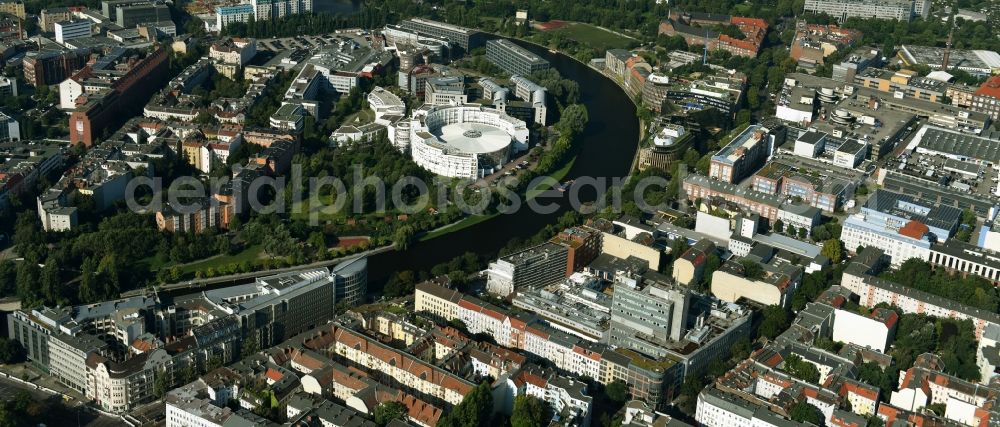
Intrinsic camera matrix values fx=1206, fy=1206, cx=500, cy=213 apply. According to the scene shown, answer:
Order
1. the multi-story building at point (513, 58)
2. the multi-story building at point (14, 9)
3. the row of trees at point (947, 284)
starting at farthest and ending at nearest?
the multi-story building at point (14, 9), the multi-story building at point (513, 58), the row of trees at point (947, 284)

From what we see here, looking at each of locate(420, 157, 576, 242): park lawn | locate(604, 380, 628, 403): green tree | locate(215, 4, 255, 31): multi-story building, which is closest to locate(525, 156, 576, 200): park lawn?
locate(420, 157, 576, 242): park lawn

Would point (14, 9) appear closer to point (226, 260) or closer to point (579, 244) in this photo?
point (226, 260)

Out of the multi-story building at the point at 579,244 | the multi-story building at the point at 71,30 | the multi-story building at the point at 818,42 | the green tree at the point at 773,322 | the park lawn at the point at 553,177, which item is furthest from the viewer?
the multi-story building at the point at 818,42

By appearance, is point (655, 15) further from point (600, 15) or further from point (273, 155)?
point (273, 155)

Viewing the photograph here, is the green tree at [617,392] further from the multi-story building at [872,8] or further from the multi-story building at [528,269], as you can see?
the multi-story building at [872,8]

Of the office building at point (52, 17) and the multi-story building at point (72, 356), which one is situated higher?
the office building at point (52, 17)

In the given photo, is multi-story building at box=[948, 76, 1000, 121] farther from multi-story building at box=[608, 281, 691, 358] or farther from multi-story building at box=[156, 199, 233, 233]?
multi-story building at box=[156, 199, 233, 233]

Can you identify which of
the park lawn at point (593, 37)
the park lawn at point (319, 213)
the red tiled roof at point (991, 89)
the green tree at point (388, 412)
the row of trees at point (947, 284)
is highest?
the red tiled roof at point (991, 89)

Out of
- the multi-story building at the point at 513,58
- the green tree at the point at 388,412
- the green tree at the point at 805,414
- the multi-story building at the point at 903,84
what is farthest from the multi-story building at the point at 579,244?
the multi-story building at the point at 903,84
